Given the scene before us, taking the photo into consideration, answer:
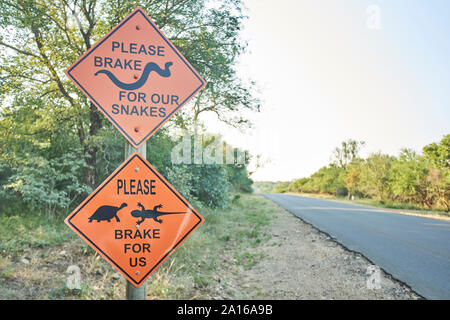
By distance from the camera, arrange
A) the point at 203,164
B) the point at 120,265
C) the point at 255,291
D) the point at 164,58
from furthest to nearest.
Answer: the point at 203,164
the point at 255,291
the point at 164,58
the point at 120,265

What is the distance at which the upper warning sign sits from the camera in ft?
7.17

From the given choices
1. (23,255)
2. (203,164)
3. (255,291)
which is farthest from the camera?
(203,164)

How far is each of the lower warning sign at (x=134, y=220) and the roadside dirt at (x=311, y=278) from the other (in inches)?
83.9

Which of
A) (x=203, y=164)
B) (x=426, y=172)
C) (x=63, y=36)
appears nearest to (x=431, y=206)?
(x=426, y=172)

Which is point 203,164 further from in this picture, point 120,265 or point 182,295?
point 120,265

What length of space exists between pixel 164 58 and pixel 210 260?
4345 mm

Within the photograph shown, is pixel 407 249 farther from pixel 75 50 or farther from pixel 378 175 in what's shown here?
pixel 378 175

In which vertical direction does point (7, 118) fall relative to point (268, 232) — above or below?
above

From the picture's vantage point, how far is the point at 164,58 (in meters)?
2.35

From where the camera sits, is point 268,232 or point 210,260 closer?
point 210,260

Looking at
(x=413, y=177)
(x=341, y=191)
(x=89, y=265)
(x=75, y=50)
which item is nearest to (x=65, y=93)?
(x=75, y=50)

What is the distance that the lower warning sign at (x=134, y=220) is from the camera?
2074 millimetres

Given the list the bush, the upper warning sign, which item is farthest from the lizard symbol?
the bush

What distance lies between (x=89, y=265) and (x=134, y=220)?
3473mm
